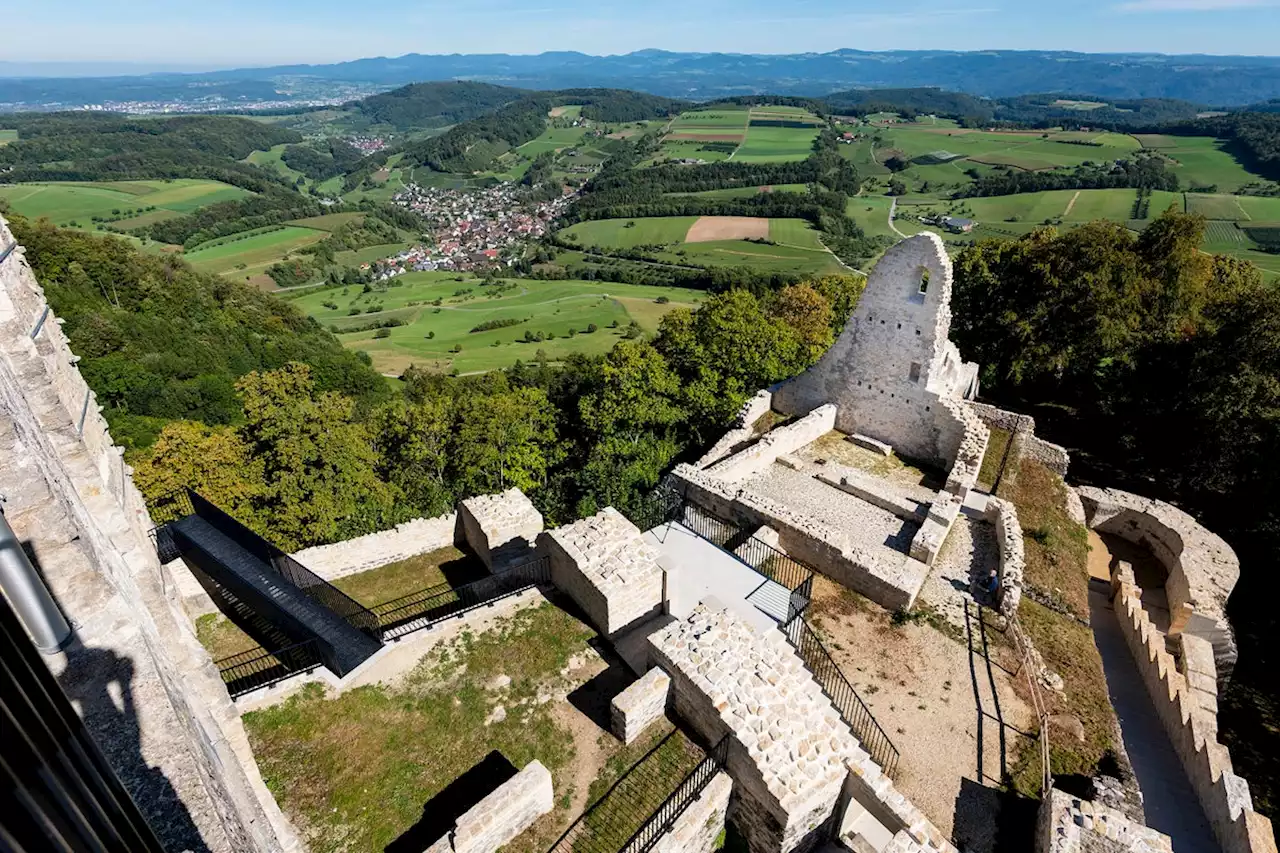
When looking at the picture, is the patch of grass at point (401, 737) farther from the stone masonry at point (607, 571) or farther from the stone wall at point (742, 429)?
the stone wall at point (742, 429)

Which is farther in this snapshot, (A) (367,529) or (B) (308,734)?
(A) (367,529)

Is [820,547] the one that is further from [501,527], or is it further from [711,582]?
[501,527]

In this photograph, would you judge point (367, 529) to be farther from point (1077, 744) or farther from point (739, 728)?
point (1077, 744)

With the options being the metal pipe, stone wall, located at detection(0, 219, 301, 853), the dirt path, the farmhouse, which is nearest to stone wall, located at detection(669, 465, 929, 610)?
the farmhouse

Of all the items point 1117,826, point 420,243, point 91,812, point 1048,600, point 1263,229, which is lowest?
point 420,243

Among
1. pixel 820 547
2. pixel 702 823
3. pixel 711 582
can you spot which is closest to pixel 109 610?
pixel 702 823

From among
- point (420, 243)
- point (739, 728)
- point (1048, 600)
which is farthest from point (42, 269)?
point (420, 243)
